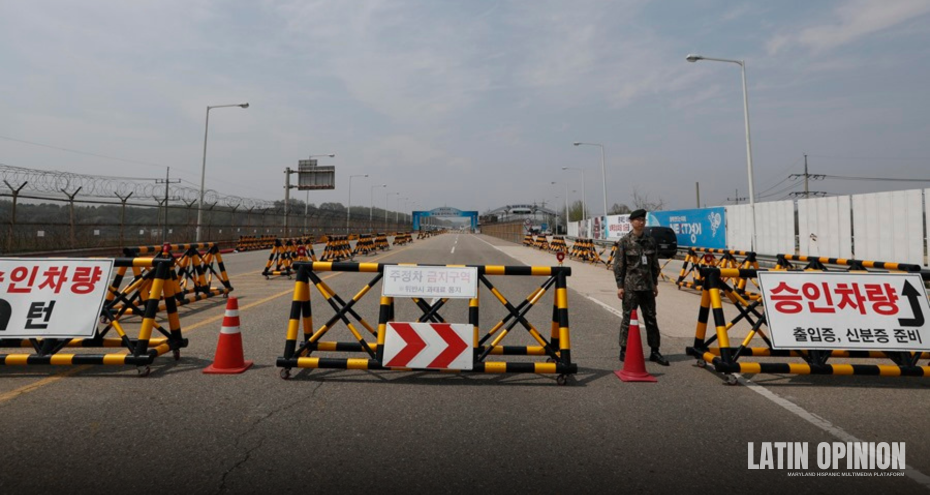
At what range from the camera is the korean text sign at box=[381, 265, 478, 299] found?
572 cm

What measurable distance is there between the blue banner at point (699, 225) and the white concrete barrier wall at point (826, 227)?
23.6ft

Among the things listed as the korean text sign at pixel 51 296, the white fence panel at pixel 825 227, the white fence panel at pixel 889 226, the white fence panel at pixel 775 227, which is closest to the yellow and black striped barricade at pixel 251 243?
the korean text sign at pixel 51 296

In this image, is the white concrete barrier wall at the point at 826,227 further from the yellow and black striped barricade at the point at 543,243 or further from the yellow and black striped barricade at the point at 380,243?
the yellow and black striped barricade at the point at 380,243

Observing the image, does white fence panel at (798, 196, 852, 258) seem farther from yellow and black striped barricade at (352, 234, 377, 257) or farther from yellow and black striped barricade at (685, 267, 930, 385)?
yellow and black striped barricade at (352, 234, 377, 257)

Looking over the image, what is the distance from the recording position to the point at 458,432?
4.02 metres

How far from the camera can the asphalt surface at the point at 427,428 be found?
322 centimetres

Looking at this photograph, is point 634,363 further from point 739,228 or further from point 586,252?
point 739,228

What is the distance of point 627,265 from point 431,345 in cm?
276

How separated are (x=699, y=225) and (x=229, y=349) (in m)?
29.7

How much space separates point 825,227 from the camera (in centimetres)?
1862

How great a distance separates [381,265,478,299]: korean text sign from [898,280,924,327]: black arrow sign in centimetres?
480

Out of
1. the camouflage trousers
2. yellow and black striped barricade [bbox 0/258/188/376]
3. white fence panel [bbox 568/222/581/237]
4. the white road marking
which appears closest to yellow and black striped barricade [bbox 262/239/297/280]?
yellow and black striped barricade [bbox 0/258/188/376]

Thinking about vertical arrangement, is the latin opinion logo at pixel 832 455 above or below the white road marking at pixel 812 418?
below

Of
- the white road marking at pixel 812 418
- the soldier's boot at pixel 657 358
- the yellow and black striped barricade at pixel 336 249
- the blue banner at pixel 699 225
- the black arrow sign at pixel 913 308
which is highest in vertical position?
the blue banner at pixel 699 225
